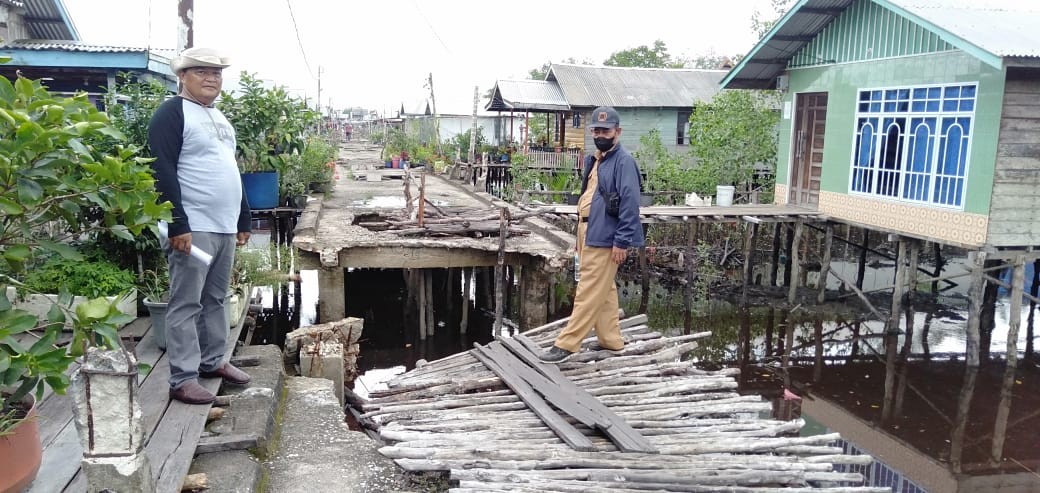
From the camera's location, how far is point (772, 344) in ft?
41.1

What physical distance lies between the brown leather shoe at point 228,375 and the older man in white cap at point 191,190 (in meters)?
0.35

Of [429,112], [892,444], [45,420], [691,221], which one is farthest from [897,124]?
[429,112]

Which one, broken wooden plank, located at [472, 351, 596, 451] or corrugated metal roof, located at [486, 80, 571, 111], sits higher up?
corrugated metal roof, located at [486, 80, 571, 111]

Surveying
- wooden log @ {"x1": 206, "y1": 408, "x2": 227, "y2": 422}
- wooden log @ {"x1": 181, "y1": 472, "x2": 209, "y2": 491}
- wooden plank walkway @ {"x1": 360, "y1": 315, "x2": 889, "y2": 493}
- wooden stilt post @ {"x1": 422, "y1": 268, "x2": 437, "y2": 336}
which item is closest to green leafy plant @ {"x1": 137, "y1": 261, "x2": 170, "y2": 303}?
wooden log @ {"x1": 206, "y1": 408, "x2": 227, "y2": 422}

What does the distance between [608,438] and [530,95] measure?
807 inches

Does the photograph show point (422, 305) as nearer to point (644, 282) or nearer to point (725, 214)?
point (725, 214)

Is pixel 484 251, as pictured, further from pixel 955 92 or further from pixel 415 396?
pixel 955 92

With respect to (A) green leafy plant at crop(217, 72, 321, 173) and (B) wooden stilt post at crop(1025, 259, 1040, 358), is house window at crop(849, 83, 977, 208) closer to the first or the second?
(B) wooden stilt post at crop(1025, 259, 1040, 358)

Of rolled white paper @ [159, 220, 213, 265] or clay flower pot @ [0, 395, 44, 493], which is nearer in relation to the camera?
clay flower pot @ [0, 395, 44, 493]

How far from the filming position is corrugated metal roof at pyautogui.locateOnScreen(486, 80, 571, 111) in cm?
2369

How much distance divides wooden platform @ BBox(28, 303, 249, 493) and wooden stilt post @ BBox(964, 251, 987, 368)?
33.6 feet

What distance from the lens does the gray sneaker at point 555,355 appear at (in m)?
5.69

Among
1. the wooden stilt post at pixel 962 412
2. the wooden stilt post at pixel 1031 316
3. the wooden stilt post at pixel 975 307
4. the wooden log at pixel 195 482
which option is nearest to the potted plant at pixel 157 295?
the wooden log at pixel 195 482

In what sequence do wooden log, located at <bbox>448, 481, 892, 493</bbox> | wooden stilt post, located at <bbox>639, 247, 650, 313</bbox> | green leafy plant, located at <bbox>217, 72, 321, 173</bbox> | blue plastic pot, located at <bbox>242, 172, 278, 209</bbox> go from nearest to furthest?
wooden log, located at <bbox>448, 481, 892, 493</bbox> < green leafy plant, located at <bbox>217, 72, 321, 173</bbox> < blue plastic pot, located at <bbox>242, 172, 278, 209</bbox> < wooden stilt post, located at <bbox>639, 247, 650, 313</bbox>
